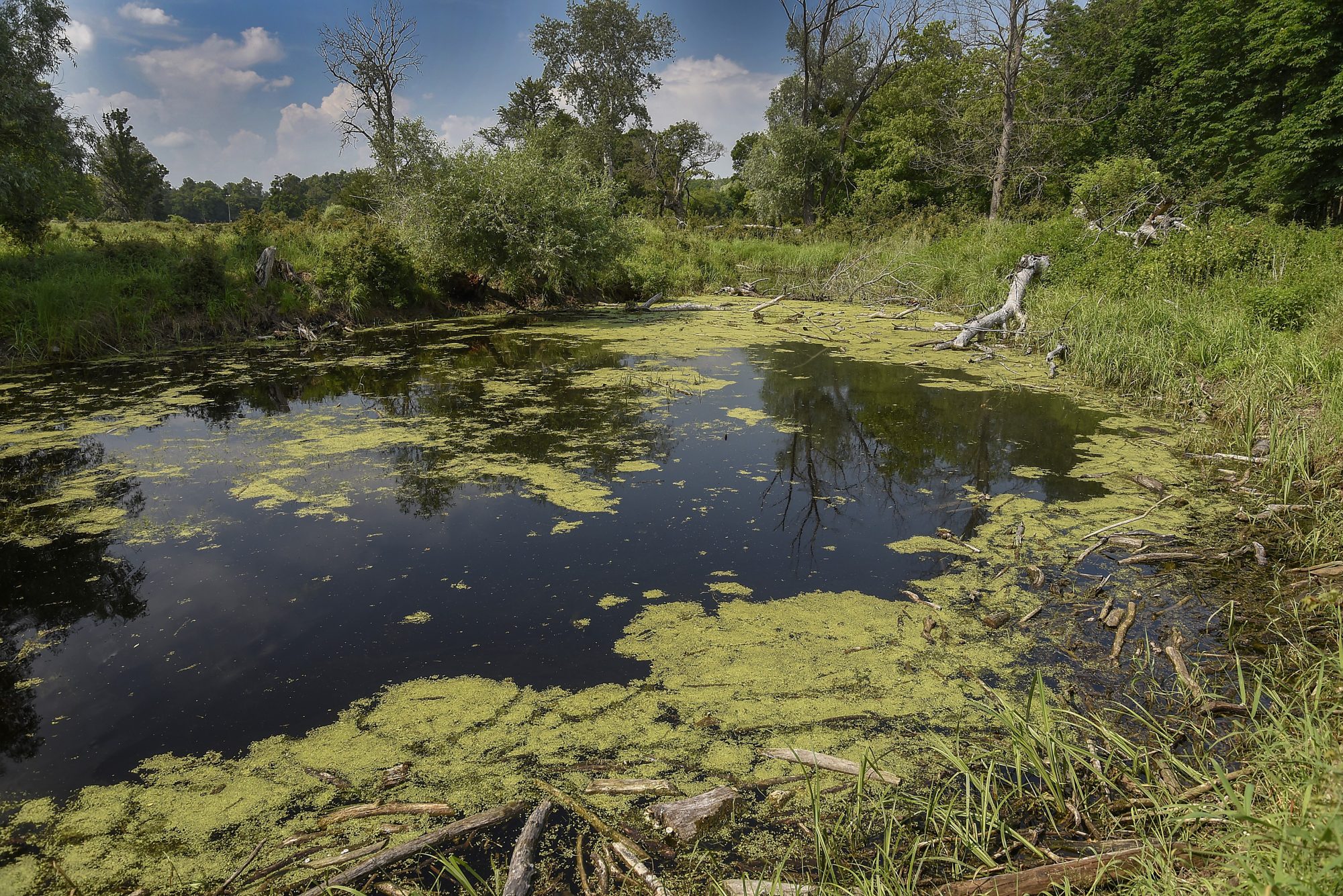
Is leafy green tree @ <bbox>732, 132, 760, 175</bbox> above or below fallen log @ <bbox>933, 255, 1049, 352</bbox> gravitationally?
above

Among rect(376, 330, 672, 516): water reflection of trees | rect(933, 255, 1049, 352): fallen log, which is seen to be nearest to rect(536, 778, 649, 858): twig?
rect(376, 330, 672, 516): water reflection of trees

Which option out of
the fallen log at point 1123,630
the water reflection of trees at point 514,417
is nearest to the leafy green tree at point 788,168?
the water reflection of trees at point 514,417

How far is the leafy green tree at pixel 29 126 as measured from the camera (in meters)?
9.42

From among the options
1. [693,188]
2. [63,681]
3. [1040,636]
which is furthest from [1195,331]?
[693,188]

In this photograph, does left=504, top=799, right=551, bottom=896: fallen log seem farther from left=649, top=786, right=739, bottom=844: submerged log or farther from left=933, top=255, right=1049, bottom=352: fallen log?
left=933, top=255, right=1049, bottom=352: fallen log

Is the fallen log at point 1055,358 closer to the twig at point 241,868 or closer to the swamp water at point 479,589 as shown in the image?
the swamp water at point 479,589

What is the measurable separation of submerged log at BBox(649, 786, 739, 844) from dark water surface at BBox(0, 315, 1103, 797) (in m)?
0.80

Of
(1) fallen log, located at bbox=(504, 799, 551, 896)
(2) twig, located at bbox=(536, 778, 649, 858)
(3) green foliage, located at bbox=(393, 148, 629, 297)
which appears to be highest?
(3) green foliage, located at bbox=(393, 148, 629, 297)

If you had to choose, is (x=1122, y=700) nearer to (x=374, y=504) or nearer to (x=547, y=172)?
(x=374, y=504)

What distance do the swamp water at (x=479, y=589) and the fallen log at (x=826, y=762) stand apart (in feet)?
0.18

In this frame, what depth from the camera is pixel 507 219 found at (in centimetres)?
1255

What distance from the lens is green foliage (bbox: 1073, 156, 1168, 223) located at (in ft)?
35.2

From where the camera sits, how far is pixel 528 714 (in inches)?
105

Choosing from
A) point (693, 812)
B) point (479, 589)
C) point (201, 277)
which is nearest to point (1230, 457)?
point (693, 812)
